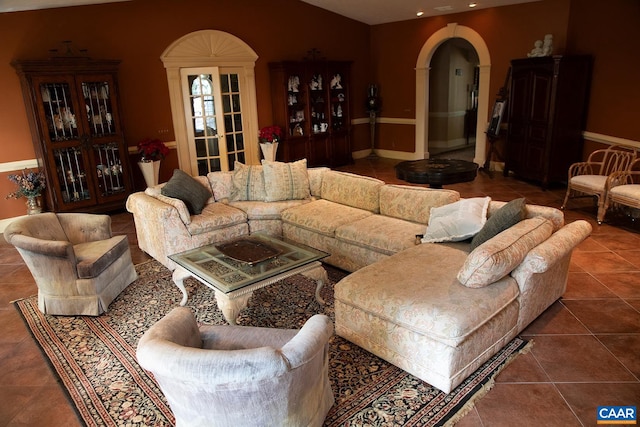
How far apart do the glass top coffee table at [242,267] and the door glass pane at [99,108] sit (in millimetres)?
3286

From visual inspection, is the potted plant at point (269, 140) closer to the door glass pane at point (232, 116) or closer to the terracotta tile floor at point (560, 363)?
the door glass pane at point (232, 116)

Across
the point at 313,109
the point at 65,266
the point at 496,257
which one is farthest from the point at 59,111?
the point at 496,257

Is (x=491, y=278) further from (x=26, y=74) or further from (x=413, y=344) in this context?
(x=26, y=74)

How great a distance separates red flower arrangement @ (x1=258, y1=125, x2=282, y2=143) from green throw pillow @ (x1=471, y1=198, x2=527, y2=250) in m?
5.14

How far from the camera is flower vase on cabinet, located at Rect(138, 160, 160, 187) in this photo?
627 cm

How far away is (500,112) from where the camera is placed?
7332 millimetres

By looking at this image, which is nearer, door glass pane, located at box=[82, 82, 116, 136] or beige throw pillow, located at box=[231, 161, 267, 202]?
beige throw pillow, located at box=[231, 161, 267, 202]

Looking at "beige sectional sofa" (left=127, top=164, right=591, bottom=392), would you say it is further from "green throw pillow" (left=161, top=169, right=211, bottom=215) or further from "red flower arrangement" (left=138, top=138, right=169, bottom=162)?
"red flower arrangement" (left=138, top=138, right=169, bottom=162)

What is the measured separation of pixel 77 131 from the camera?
224 inches

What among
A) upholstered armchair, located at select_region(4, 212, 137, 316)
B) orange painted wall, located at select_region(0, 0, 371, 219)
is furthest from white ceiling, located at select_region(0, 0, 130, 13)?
upholstered armchair, located at select_region(4, 212, 137, 316)

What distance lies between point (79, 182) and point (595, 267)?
5950 mm

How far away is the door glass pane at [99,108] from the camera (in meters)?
5.72

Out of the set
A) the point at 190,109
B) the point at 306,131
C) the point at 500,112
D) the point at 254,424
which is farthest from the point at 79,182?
the point at 500,112

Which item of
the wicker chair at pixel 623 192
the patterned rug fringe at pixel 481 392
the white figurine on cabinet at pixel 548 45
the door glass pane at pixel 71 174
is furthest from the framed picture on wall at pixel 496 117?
the door glass pane at pixel 71 174
